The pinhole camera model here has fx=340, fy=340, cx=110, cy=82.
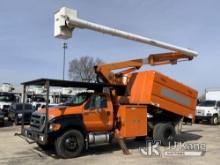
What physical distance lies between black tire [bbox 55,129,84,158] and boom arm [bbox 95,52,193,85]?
10.8 feet

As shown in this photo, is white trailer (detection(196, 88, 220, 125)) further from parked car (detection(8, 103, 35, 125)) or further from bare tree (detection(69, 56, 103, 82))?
bare tree (detection(69, 56, 103, 82))

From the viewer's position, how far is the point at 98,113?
40.2 ft

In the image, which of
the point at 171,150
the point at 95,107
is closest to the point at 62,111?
the point at 95,107

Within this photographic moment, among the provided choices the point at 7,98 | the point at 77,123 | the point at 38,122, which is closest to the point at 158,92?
the point at 77,123

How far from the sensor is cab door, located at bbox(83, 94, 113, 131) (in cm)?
1192

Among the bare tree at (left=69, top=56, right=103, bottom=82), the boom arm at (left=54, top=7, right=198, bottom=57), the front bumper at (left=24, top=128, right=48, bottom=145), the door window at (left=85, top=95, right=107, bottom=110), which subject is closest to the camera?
the boom arm at (left=54, top=7, right=198, bottom=57)

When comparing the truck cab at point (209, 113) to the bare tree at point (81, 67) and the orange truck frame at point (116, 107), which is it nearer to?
the orange truck frame at point (116, 107)

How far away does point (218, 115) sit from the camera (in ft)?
87.6

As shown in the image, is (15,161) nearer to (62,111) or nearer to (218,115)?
(62,111)

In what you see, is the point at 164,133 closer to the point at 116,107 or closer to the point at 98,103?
the point at 116,107

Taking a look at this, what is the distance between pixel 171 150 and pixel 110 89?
330 centimetres

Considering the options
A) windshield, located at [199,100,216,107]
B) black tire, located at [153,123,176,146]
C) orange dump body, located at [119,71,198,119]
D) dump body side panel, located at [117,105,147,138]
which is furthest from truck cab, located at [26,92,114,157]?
windshield, located at [199,100,216,107]

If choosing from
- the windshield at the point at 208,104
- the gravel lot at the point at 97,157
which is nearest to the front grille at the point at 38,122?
the gravel lot at the point at 97,157

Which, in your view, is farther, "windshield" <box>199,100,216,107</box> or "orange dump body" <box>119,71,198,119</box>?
"windshield" <box>199,100,216,107</box>
